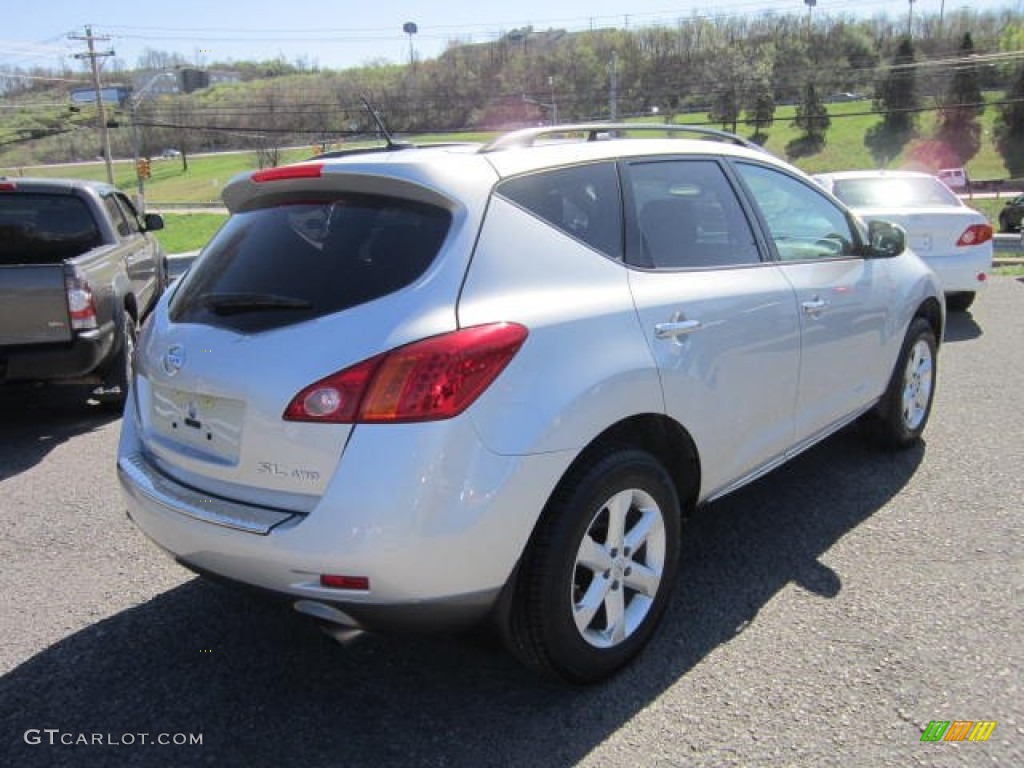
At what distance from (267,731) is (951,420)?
15.4 feet

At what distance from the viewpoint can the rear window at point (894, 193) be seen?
9.17 m

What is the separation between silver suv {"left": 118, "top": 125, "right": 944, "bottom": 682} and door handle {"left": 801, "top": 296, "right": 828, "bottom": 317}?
0.17 m

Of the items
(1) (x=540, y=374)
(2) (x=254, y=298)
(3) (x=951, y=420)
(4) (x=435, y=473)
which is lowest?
(3) (x=951, y=420)

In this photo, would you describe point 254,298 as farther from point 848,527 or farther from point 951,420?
point 951,420

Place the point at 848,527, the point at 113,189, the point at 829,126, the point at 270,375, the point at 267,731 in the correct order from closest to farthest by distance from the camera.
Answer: the point at 270,375 → the point at 267,731 → the point at 848,527 → the point at 113,189 → the point at 829,126

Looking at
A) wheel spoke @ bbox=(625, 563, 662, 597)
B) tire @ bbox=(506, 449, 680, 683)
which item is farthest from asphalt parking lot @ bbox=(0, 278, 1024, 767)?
wheel spoke @ bbox=(625, 563, 662, 597)

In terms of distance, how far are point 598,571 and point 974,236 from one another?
25.6ft

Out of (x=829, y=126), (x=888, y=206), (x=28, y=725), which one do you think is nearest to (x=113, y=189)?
(x=28, y=725)

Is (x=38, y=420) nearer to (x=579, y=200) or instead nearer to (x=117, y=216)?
(x=117, y=216)

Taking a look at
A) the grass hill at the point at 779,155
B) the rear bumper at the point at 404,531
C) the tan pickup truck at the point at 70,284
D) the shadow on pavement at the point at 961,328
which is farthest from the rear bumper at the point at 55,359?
the grass hill at the point at 779,155

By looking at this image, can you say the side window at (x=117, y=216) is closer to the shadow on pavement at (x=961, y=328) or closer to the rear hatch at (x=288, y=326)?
the rear hatch at (x=288, y=326)

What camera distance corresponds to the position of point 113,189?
25.5 feet

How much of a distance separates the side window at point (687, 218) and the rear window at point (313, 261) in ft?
2.72

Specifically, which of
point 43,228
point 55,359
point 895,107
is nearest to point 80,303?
point 55,359
